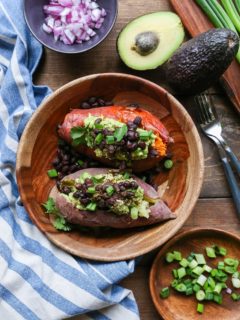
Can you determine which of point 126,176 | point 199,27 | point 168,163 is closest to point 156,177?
point 168,163

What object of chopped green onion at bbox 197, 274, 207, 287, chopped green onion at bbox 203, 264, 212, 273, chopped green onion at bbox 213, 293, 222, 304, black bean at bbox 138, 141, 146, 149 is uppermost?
black bean at bbox 138, 141, 146, 149

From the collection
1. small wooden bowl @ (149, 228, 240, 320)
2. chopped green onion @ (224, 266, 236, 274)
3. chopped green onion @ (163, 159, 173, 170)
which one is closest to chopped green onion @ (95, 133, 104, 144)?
chopped green onion @ (163, 159, 173, 170)

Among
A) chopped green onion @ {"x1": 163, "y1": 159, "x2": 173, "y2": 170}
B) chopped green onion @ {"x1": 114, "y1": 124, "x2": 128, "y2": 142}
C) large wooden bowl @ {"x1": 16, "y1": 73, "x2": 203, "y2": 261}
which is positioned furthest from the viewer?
chopped green onion @ {"x1": 163, "y1": 159, "x2": 173, "y2": 170}

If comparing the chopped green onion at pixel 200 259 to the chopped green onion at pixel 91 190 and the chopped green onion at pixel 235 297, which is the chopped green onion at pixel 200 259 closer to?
the chopped green onion at pixel 235 297

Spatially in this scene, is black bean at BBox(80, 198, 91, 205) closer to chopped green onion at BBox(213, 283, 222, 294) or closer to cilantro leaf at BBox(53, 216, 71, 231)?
cilantro leaf at BBox(53, 216, 71, 231)

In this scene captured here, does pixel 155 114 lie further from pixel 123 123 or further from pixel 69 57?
pixel 69 57

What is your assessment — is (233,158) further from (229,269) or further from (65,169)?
(65,169)
